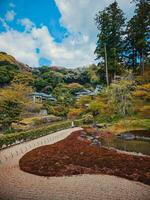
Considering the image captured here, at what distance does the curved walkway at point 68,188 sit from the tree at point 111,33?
2714cm

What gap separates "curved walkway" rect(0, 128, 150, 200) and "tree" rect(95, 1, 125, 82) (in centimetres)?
2714

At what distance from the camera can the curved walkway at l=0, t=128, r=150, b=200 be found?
7.28 m

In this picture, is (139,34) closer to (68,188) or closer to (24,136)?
(24,136)

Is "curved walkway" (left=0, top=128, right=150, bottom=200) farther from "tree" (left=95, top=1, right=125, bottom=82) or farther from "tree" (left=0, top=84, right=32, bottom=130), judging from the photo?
"tree" (left=95, top=1, right=125, bottom=82)

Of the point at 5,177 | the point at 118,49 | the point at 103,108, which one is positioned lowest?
the point at 5,177

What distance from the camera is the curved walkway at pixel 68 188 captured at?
7.28 m

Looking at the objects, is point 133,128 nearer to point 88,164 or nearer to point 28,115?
point 88,164

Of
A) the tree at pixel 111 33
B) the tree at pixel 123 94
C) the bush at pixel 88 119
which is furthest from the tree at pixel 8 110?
the tree at pixel 111 33

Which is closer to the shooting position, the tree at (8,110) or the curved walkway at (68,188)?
the curved walkway at (68,188)

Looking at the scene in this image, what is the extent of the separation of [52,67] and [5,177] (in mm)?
71997

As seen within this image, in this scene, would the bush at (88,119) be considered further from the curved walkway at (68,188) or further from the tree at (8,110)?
the curved walkway at (68,188)

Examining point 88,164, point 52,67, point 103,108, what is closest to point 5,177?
point 88,164

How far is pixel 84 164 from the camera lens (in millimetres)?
11438

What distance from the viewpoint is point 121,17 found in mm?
35344
